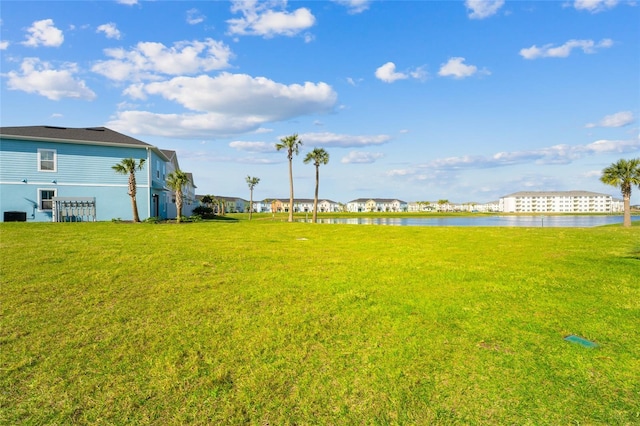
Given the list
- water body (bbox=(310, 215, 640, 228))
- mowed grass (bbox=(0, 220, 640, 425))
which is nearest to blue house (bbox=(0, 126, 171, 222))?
mowed grass (bbox=(0, 220, 640, 425))

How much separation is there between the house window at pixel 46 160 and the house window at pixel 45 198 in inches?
65.7

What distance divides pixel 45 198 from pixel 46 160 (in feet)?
9.92

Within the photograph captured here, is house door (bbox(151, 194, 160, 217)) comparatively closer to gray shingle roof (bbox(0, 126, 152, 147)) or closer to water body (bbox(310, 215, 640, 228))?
gray shingle roof (bbox(0, 126, 152, 147))

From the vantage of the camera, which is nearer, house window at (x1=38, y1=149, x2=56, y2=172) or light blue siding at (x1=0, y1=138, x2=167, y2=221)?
light blue siding at (x1=0, y1=138, x2=167, y2=221)

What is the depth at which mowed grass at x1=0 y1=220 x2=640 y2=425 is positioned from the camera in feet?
11.9

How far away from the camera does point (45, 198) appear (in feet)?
89.4

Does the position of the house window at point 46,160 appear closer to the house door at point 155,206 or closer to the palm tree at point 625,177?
the house door at point 155,206

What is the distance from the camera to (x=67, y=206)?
1052 inches

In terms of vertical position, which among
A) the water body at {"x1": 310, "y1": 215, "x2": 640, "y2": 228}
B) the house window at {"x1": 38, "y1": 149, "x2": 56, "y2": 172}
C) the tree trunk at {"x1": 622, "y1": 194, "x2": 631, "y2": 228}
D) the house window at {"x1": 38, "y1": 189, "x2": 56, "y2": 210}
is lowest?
the water body at {"x1": 310, "y1": 215, "x2": 640, "y2": 228}

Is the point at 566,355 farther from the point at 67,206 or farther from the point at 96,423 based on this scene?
the point at 67,206

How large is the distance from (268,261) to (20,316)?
5854 millimetres

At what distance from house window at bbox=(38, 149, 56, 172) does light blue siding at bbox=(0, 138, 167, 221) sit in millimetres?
237

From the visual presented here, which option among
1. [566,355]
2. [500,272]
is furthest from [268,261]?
[566,355]

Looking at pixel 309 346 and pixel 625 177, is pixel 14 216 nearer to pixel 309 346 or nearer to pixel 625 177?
pixel 309 346
